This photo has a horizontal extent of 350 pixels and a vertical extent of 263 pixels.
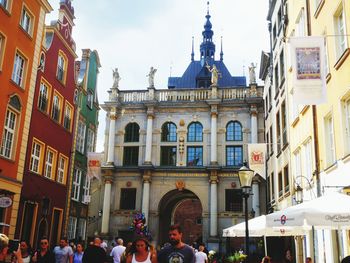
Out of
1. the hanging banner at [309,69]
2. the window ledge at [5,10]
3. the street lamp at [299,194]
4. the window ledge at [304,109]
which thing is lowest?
the street lamp at [299,194]

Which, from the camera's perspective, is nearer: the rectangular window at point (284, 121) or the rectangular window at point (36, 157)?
the rectangular window at point (36, 157)

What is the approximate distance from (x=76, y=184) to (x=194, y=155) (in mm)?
12043

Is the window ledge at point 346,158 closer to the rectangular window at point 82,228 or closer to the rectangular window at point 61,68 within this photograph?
the rectangular window at point 61,68

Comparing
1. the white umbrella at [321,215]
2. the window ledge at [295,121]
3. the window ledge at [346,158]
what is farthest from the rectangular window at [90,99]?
the white umbrella at [321,215]

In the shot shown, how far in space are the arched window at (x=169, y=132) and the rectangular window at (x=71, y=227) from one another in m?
12.3

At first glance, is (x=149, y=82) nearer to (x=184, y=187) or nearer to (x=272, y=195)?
(x=184, y=187)

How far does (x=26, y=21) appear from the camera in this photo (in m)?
20.5

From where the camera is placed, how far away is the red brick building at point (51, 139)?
70.2 ft

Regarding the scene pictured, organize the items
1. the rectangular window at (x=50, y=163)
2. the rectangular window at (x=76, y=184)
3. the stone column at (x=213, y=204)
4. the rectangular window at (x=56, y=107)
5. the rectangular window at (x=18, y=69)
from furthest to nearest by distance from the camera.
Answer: the stone column at (x=213, y=204), the rectangular window at (x=76, y=184), the rectangular window at (x=56, y=107), the rectangular window at (x=50, y=163), the rectangular window at (x=18, y=69)

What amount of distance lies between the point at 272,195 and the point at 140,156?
41.8 feet

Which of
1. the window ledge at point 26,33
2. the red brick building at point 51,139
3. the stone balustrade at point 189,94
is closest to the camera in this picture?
the window ledge at point 26,33

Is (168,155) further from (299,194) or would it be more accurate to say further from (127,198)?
(299,194)

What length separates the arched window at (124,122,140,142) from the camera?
3856 cm

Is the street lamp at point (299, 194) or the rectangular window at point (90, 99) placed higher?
the rectangular window at point (90, 99)
